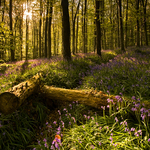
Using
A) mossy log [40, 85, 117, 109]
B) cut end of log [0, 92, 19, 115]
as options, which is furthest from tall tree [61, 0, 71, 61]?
cut end of log [0, 92, 19, 115]

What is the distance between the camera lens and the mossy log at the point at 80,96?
3466 mm

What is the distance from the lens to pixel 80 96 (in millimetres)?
3869

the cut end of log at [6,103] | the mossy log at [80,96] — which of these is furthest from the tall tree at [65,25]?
the cut end of log at [6,103]

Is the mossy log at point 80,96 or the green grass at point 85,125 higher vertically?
the mossy log at point 80,96

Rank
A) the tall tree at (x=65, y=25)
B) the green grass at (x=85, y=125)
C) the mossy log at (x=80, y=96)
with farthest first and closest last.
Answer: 1. the tall tree at (x=65, y=25)
2. the mossy log at (x=80, y=96)
3. the green grass at (x=85, y=125)

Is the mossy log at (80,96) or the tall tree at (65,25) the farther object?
the tall tree at (65,25)

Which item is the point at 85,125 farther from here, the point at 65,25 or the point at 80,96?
the point at 65,25

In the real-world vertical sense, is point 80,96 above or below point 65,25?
below

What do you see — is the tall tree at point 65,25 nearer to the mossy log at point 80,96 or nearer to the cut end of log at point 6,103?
the mossy log at point 80,96

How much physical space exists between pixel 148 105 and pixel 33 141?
310 centimetres

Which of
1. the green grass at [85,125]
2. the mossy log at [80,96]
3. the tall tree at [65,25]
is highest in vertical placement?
the tall tree at [65,25]

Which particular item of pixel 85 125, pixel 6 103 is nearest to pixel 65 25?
pixel 6 103

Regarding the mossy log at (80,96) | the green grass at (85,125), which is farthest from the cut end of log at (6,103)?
the mossy log at (80,96)

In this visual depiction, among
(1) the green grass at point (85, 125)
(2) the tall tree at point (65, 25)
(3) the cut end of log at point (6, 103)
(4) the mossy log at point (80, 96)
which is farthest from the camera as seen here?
(2) the tall tree at point (65, 25)
